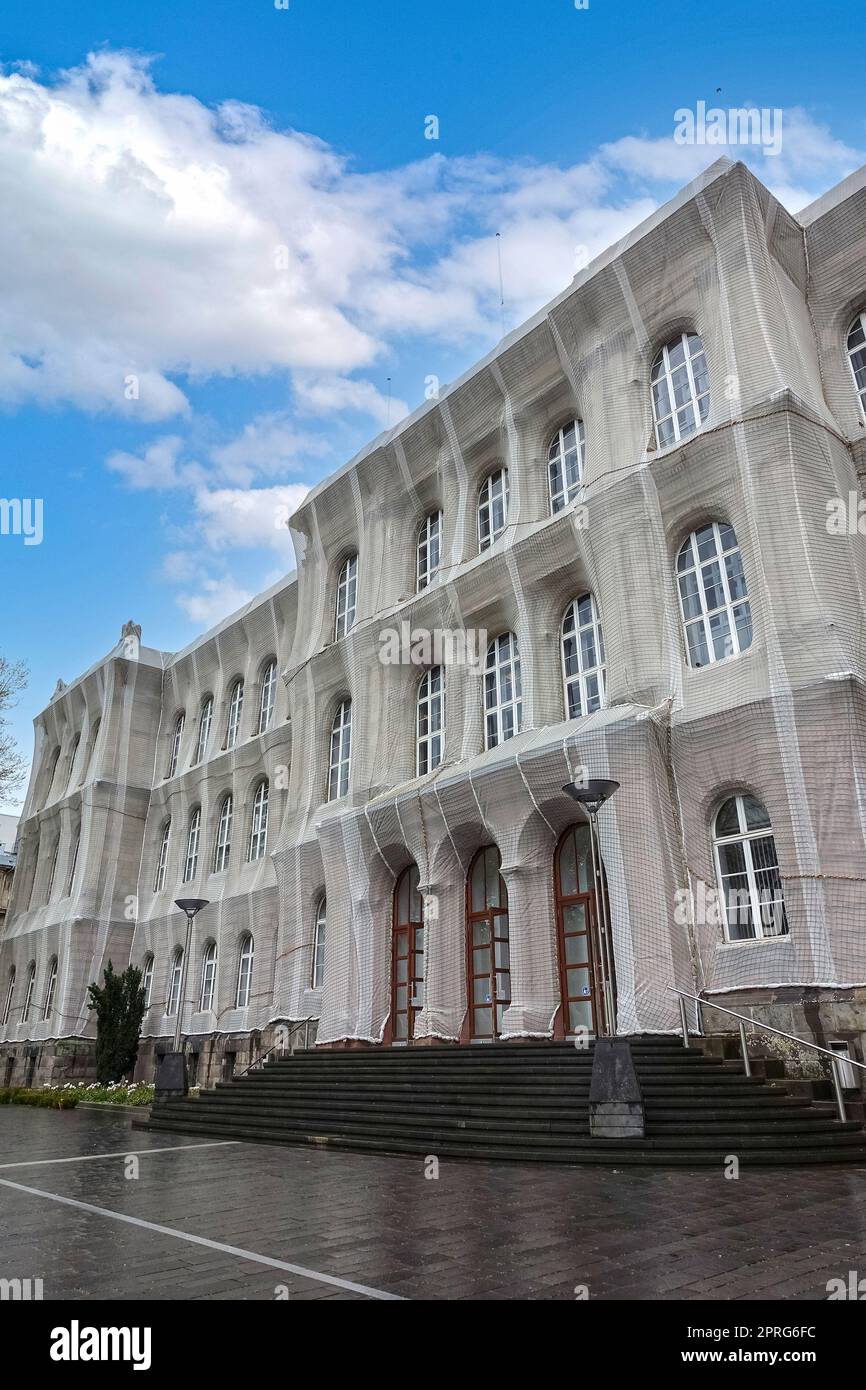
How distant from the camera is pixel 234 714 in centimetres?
3316

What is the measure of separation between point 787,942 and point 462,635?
10.2 m

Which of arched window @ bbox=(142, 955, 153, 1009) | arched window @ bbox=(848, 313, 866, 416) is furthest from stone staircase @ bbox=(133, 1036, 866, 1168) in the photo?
arched window @ bbox=(142, 955, 153, 1009)

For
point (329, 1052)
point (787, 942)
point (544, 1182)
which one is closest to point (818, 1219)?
point (544, 1182)

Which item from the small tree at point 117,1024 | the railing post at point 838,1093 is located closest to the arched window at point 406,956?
the railing post at point 838,1093

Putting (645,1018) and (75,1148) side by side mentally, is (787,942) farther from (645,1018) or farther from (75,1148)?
(75,1148)

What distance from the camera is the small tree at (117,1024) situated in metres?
28.1

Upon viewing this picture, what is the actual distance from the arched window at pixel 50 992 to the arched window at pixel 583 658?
80.5 feet

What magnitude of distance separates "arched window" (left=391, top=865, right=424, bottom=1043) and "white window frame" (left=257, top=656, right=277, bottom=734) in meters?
10.7

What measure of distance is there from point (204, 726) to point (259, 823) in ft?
21.9

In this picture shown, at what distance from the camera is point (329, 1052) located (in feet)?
60.3

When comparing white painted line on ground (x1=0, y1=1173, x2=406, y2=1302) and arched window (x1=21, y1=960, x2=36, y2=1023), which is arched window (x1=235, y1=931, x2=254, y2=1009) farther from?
white painted line on ground (x1=0, y1=1173, x2=406, y2=1302)

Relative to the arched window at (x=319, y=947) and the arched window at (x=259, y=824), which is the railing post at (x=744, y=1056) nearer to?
the arched window at (x=319, y=947)
